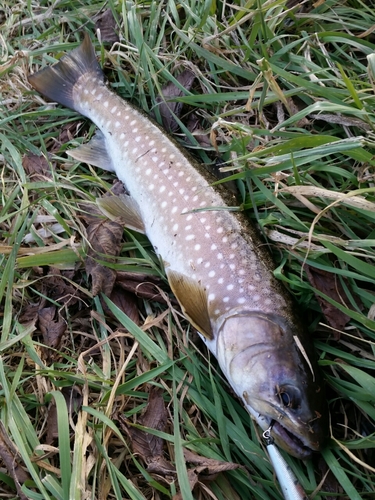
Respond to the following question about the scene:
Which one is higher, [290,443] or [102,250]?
[102,250]

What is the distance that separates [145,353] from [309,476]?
101 centimetres

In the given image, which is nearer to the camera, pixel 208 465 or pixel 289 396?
pixel 289 396

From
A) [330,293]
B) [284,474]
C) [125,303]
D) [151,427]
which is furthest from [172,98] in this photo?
[284,474]

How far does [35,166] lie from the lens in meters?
3.01

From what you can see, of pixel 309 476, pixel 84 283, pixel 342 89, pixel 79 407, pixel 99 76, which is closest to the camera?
pixel 309 476

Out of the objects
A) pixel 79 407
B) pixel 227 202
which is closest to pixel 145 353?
pixel 79 407

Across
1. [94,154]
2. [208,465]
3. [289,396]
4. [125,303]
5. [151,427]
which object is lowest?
[208,465]

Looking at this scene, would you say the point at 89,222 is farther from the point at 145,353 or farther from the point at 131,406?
the point at 131,406

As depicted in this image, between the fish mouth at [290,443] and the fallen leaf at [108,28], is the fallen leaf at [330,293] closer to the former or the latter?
the fish mouth at [290,443]

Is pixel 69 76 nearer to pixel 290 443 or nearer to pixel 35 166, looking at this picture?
pixel 35 166

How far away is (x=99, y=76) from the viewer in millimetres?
3092

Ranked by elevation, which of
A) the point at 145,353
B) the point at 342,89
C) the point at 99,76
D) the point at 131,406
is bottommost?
the point at 131,406

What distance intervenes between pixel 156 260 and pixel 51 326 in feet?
2.34

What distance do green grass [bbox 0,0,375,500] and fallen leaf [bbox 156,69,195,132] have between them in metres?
0.06
